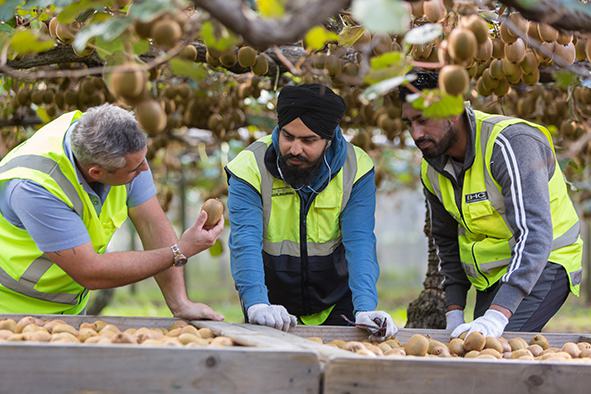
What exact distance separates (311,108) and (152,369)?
173 centimetres

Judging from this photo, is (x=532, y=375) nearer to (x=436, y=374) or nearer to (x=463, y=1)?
(x=436, y=374)

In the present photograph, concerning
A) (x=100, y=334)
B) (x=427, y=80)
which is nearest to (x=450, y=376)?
(x=100, y=334)

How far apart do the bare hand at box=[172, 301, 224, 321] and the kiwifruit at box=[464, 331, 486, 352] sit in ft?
3.32

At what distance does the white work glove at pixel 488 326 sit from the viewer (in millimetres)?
3414

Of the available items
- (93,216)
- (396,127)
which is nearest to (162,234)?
(93,216)

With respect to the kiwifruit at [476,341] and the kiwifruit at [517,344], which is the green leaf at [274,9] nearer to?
the kiwifruit at [476,341]

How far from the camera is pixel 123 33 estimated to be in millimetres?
2336

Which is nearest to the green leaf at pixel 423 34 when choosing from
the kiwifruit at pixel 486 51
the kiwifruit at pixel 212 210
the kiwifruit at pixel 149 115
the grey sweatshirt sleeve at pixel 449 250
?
the kiwifruit at pixel 149 115

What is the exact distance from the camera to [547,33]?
10.1ft

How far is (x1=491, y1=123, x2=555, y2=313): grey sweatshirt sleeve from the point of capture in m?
3.61

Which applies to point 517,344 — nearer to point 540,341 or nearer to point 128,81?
point 540,341

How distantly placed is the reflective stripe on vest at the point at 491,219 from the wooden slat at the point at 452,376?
1396 millimetres

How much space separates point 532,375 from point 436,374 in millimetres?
285

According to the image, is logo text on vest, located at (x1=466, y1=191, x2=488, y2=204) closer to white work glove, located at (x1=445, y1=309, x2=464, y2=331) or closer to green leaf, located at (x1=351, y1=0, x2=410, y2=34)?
white work glove, located at (x1=445, y1=309, x2=464, y2=331)
